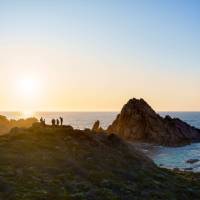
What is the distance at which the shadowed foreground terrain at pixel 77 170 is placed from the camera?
25.6 m

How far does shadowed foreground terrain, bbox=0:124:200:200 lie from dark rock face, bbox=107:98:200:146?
231ft

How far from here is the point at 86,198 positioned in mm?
25078

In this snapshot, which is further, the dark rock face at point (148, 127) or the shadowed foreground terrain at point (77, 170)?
the dark rock face at point (148, 127)

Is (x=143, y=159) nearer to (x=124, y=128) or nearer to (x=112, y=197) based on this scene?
(x=112, y=197)

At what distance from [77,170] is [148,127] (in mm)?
85581

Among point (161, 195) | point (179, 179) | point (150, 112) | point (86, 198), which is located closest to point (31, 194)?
point (86, 198)

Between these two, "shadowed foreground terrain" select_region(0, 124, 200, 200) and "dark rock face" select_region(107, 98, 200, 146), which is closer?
"shadowed foreground terrain" select_region(0, 124, 200, 200)

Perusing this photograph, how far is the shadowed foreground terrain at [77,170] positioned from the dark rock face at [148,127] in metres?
70.3

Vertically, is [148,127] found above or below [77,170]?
above

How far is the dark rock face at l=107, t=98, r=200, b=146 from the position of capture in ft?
363

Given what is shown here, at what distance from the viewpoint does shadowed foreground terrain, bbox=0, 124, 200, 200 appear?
25.6 m

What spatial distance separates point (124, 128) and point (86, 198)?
310 feet

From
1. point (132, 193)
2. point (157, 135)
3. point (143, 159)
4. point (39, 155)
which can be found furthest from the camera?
point (157, 135)

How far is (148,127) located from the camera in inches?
4498
